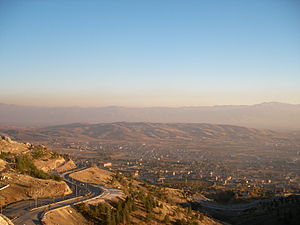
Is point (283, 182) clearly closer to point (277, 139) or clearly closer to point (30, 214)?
point (30, 214)

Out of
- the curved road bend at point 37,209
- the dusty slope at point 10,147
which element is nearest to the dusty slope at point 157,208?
the curved road bend at point 37,209

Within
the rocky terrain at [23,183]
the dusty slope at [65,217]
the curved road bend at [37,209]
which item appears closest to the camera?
the curved road bend at [37,209]

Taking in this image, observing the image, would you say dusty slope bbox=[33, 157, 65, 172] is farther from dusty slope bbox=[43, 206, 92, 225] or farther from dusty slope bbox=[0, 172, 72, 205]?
dusty slope bbox=[43, 206, 92, 225]

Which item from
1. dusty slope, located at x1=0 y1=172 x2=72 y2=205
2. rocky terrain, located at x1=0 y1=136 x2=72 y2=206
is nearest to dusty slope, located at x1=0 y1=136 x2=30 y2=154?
rocky terrain, located at x1=0 y1=136 x2=72 y2=206

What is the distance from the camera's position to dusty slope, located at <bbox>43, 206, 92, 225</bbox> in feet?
75.8

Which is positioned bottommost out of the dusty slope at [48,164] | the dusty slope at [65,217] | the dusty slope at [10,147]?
the dusty slope at [48,164]

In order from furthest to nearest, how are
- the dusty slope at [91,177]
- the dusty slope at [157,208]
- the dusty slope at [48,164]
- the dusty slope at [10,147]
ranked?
the dusty slope at [10,147] < the dusty slope at [48,164] < the dusty slope at [91,177] < the dusty slope at [157,208]

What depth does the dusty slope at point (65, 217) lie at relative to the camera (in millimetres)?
23100

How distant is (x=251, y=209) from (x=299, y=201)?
6.11 metres

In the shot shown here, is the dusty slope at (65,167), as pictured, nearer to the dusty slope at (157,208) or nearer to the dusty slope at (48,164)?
the dusty slope at (48,164)

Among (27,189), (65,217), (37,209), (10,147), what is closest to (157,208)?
(65,217)

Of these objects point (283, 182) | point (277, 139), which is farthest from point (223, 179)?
point (277, 139)

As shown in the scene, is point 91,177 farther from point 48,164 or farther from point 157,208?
point 157,208

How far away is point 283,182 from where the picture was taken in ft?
251
